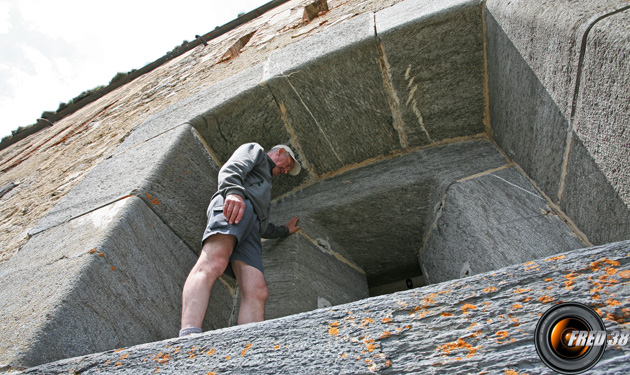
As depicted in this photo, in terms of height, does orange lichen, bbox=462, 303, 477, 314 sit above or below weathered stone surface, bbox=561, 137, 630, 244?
below

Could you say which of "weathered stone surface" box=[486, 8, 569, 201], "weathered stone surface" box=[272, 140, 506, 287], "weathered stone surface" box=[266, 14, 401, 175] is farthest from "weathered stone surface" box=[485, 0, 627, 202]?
"weathered stone surface" box=[266, 14, 401, 175]

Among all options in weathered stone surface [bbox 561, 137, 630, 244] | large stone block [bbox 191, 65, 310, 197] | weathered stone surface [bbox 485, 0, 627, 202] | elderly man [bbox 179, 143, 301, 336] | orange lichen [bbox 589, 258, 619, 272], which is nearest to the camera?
orange lichen [bbox 589, 258, 619, 272]

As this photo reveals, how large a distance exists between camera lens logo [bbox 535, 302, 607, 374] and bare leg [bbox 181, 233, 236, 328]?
1087 millimetres

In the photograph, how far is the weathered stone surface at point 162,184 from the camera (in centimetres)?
204

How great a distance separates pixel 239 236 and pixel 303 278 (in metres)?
0.41

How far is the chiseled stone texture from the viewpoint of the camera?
79 centimetres

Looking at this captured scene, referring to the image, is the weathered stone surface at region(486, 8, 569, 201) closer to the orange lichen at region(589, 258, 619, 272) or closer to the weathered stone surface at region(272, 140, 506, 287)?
the weathered stone surface at region(272, 140, 506, 287)

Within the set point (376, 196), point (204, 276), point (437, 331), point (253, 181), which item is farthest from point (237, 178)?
point (437, 331)

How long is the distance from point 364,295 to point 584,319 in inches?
64.1

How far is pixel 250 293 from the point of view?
1.81 metres

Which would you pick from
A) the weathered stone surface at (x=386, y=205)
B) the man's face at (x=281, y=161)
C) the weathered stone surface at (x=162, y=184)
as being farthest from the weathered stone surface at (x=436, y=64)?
the weathered stone surface at (x=162, y=184)

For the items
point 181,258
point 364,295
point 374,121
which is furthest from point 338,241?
point 181,258

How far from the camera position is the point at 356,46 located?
2262mm

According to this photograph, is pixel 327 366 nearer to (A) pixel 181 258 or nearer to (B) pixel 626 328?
(B) pixel 626 328
